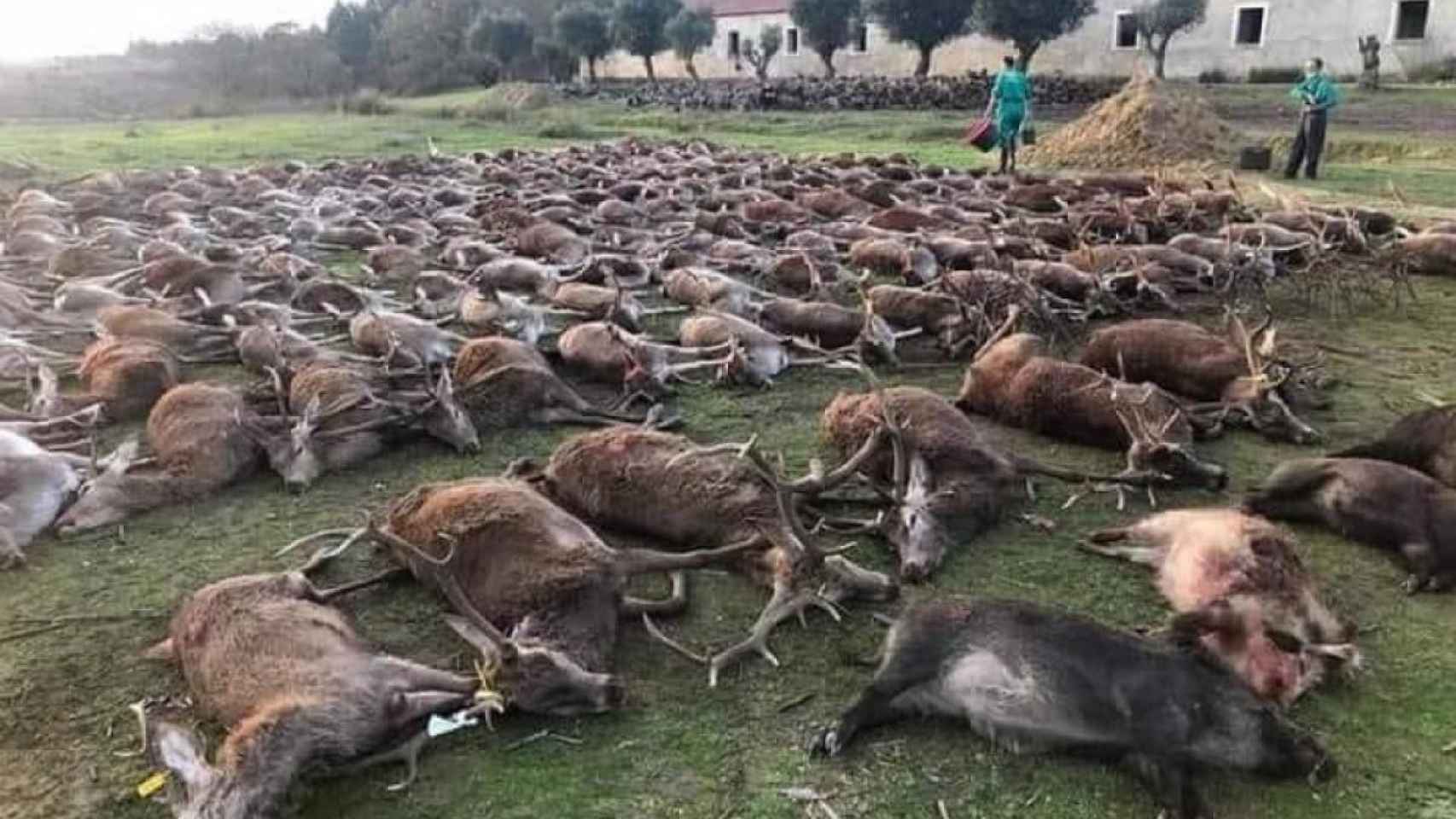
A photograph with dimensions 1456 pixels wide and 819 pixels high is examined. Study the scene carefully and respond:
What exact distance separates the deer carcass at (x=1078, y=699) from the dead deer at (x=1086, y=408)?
1.97 m

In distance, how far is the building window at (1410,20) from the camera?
1374 inches

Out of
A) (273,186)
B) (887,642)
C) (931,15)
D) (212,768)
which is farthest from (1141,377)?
(931,15)

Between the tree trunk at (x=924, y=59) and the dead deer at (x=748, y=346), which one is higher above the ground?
the tree trunk at (x=924, y=59)

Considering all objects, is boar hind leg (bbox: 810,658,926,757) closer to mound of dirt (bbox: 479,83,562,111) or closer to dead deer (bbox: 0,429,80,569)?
dead deer (bbox: 0,429,80,569)

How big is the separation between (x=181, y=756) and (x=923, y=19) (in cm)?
3765

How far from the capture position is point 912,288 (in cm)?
827

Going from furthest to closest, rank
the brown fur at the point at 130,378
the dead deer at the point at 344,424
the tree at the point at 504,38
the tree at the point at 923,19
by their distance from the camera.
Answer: the tree at the point at 504,38, the tree at the point at 923,19, the brown fur at the point at 130,378, the dead deer at the point at 344,424

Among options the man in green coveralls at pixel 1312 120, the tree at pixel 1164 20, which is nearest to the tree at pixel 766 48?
the tree at pixel 1164 20

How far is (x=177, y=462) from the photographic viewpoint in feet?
17.6

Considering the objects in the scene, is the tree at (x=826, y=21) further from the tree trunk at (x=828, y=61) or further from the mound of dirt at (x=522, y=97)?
the mound of dirt at (x=522, y=97)

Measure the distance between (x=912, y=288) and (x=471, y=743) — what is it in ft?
18.4

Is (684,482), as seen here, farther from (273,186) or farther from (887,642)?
(273,186)

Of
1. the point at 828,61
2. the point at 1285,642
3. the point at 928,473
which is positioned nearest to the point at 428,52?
the point at 828,61

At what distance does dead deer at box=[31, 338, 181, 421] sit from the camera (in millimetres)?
6152
